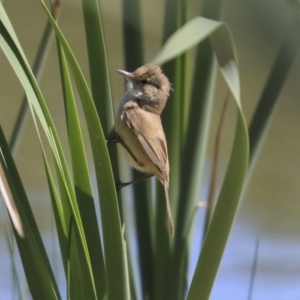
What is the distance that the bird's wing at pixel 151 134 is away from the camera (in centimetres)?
76

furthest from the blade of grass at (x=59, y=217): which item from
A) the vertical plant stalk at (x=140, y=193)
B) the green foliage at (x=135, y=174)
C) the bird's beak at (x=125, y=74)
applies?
the bird's beak at (x=125, y=74)

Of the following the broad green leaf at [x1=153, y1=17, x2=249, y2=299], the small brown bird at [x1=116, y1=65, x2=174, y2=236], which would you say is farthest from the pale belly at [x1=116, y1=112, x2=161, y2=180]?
the broad green leaf at [x1=153, y1=17, x2=249, y2=299]

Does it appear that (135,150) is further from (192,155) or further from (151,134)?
(192,155)

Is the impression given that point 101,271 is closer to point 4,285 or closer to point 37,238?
point 37,238

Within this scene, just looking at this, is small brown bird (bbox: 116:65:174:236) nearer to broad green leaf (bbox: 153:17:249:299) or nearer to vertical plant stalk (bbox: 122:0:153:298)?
vertical plant stalk (bbox: 122:0:153:298)

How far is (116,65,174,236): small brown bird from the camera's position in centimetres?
77

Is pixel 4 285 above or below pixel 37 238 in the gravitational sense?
above

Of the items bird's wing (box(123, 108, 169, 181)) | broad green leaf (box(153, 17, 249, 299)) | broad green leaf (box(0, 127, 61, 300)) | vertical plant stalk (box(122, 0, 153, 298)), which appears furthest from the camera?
bird's wing (box(123, 108, 169, 181))

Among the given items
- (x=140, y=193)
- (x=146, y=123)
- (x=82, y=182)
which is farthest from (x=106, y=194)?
(x=146, y=123)

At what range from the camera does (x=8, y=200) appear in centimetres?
42

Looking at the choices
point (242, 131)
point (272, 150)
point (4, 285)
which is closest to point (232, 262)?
point (272, 150)

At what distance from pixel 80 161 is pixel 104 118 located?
78mm

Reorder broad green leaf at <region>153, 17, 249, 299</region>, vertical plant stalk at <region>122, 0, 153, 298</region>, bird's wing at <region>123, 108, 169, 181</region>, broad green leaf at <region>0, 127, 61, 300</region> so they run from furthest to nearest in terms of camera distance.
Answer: bird's wing at <region>123, 108, 169, 181</region> → vertical plant stalk at <region>122, 0, 153, 298</region> → broad green leaf at <region>0, 127, 61, 300</region> → broad green leaf at <region>153, 17, 249, 299</region>

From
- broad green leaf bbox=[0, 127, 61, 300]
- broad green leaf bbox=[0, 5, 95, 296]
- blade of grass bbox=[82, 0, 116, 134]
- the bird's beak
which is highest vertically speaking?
the bird's beak
